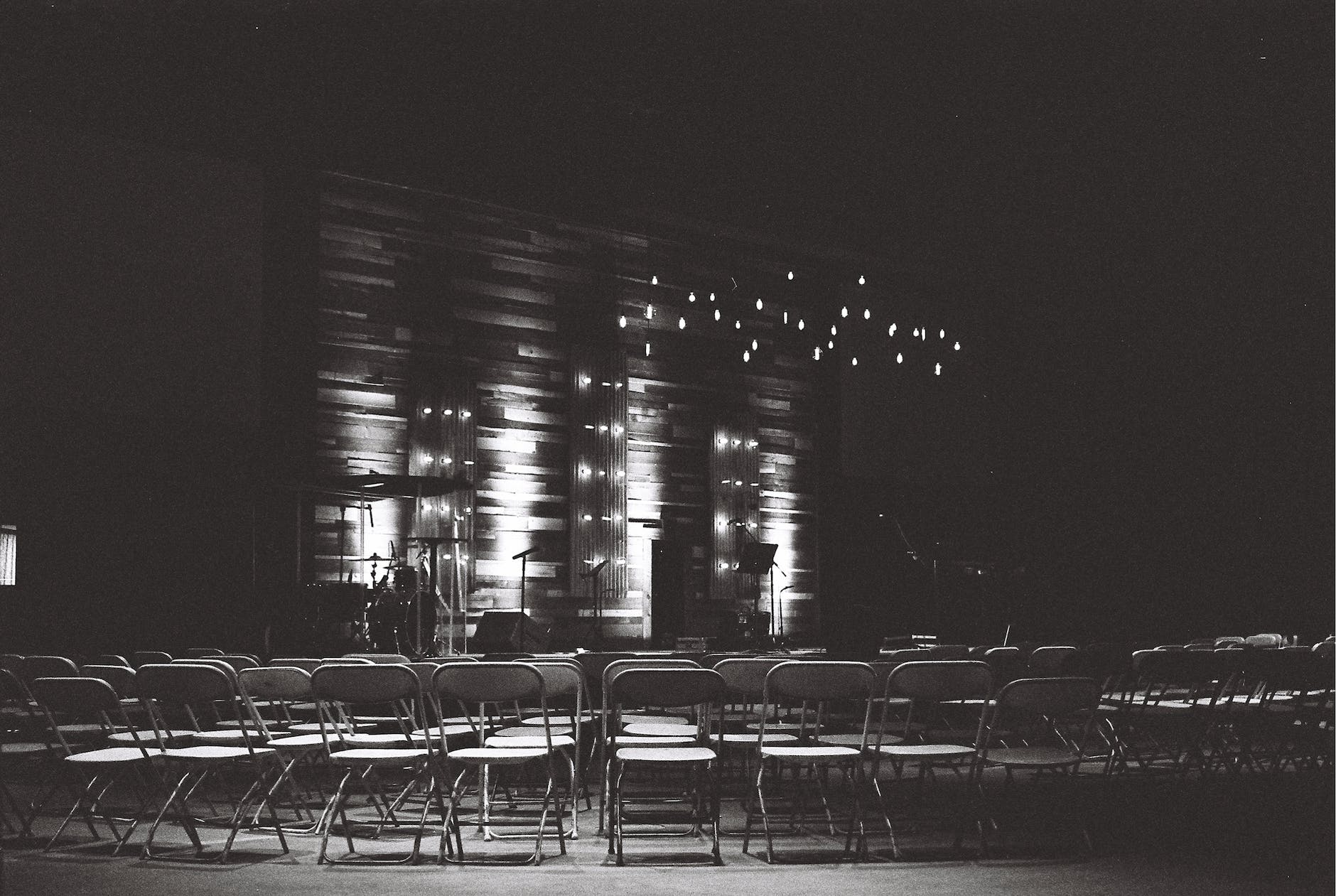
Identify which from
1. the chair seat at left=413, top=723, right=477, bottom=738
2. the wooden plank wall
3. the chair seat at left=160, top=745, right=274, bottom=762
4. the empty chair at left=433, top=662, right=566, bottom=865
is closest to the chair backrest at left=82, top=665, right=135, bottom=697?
the chair seat at left=160, top=745, right=274, bottom=762

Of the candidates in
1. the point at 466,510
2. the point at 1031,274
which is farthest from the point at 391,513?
the point at 1031,274

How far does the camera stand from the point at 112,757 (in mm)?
4812

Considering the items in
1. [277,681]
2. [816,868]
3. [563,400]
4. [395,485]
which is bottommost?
[816,868]

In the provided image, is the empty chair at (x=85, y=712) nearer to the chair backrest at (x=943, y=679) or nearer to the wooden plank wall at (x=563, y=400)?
the chair backrest at (x=943, y=679)

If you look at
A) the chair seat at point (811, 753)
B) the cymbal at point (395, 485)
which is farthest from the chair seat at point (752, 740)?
the cymbal at point (395, 485)

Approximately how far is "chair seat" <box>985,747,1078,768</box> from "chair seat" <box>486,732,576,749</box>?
1.72 metres

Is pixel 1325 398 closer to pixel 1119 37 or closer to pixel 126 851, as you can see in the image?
pixel 1119 37

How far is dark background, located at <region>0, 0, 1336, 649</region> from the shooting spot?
10570 mm

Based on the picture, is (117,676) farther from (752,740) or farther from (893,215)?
(893,215)

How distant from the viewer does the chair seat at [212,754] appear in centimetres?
461

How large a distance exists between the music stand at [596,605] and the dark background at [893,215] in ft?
12.8

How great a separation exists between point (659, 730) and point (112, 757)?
2.41 meters

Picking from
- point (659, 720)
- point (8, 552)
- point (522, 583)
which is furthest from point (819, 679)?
point (8, 552)

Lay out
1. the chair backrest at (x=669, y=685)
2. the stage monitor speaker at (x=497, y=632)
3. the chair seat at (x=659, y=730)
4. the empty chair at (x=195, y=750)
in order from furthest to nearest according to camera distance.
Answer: the stage monitor speaker at (x=497, y=632) < the chair seat at (x=659, y=730) < the empty chair at (x=195, y=750) < the chair backrest at (x=669, y=685)
